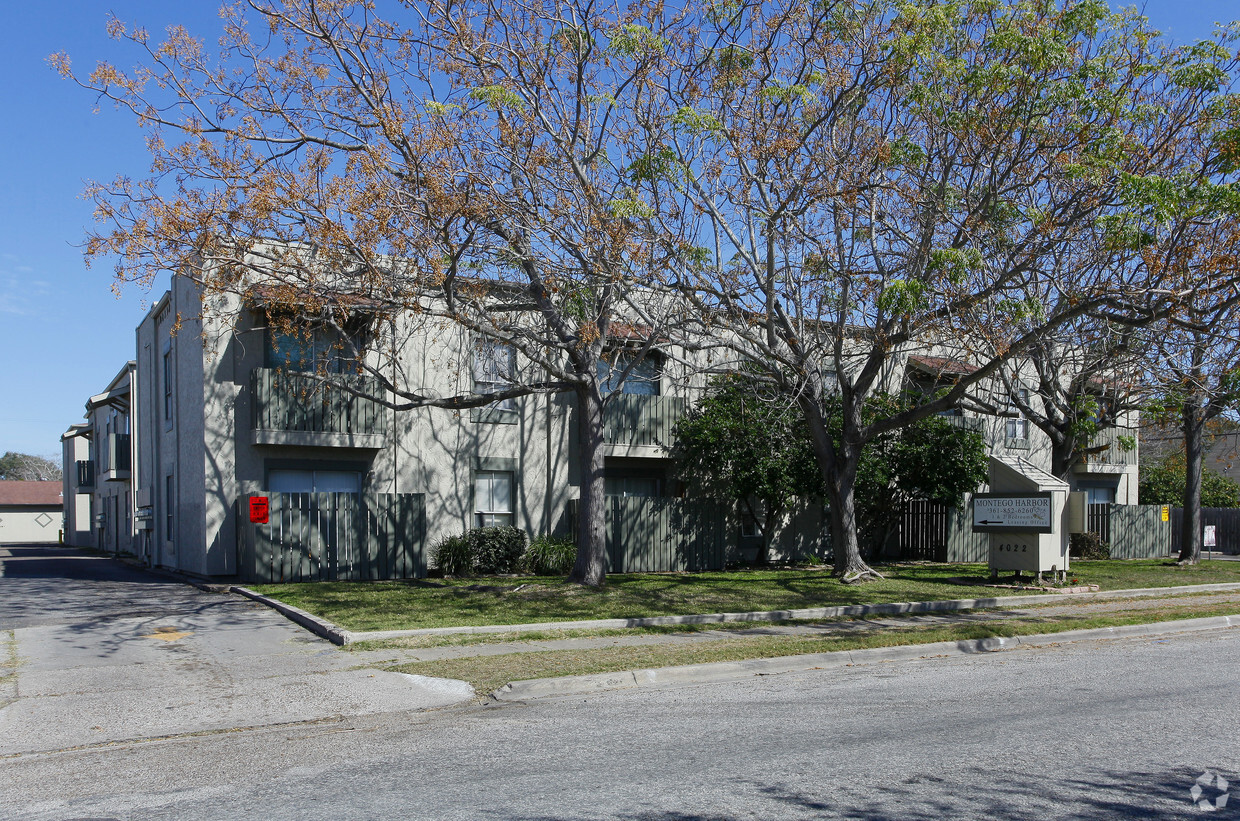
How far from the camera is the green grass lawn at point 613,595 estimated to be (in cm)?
1427

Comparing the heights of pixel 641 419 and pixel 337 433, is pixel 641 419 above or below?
above

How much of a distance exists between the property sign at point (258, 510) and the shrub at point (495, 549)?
446cm

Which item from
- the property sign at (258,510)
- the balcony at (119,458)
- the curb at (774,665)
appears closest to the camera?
the curb at (774,665)

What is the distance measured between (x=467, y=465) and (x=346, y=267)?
28.5 feet

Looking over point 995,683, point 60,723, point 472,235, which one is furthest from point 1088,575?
point 60,723

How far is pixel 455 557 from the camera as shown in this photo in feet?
70.5

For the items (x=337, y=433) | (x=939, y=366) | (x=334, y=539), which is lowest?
(x=334, y=539)

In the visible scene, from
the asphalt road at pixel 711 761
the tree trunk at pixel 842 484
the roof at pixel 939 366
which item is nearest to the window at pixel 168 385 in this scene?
the tree trunk at pixel 842 484

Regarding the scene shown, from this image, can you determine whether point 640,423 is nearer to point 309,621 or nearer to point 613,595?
point 613,595

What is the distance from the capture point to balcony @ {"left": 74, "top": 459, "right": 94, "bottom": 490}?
40.5m

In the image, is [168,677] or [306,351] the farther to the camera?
[306,351]

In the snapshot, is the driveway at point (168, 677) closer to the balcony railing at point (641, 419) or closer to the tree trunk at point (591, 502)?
the tree trunk at point (591, 502)

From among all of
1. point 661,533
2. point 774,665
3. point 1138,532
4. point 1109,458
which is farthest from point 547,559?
point 1109,458

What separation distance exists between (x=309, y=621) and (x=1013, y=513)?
13.8m
